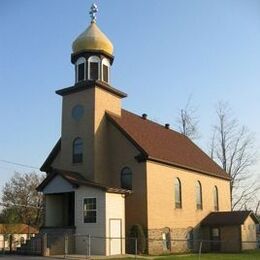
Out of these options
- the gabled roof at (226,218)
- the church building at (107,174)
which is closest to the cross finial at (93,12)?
the church building at (107,174)

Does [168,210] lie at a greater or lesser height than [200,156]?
lesser

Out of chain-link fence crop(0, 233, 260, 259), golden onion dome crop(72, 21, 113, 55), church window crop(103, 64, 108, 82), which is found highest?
golden onion dome crop(72, 21, 113, 55)

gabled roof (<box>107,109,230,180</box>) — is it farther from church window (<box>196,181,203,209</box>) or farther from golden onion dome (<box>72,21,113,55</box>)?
golden onion dome (<box>72,21,113,55</box>)

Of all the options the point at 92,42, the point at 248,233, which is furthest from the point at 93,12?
the point at 248,233

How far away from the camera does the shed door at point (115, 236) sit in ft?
108

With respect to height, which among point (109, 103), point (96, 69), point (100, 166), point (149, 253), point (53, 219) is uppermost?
point (96, 69)

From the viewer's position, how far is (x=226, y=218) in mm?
44031

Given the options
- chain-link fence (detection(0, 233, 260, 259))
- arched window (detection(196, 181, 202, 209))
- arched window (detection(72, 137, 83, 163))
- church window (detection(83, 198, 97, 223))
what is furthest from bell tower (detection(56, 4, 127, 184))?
arched window (detection(196, 181, 202, 209))

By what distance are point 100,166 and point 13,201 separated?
4061cm

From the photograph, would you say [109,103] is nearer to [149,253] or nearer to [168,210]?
[168,210]

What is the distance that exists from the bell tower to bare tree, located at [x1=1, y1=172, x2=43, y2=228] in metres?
35.8

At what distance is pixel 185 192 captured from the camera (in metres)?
42.3

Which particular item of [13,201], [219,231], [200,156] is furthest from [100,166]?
[13,201]

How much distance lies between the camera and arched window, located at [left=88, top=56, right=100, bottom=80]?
39.2 m
